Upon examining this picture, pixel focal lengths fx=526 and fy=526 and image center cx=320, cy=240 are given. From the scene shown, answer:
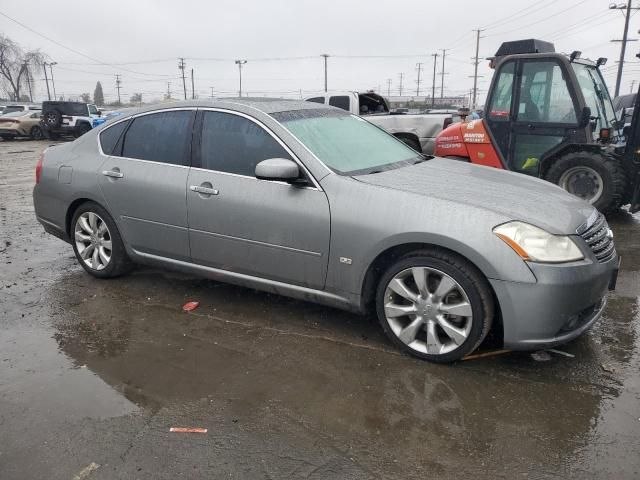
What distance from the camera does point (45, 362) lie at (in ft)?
11.3

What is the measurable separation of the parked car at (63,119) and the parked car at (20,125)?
1056mm

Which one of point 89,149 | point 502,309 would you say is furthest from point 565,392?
point 89,149

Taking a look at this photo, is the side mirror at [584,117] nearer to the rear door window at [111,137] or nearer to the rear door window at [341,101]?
the rear door window at [111,137]

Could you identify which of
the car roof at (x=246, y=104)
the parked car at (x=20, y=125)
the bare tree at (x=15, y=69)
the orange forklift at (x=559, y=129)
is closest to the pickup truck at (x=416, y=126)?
the orange forklift at (x=559, y=129)

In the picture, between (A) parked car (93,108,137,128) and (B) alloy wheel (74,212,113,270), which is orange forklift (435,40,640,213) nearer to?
(A) parked car (93,108,137,128)

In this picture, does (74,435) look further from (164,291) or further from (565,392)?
(565,392)

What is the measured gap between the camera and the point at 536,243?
2.99 m

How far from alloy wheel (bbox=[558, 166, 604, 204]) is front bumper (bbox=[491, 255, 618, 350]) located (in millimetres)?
4171

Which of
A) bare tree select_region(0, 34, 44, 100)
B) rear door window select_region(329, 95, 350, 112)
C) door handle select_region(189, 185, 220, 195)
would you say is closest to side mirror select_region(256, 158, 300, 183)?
door handle select_region(189, 185, 220, 195)

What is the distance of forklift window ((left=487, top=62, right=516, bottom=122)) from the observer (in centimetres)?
705

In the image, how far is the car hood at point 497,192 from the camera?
3139 millimetres

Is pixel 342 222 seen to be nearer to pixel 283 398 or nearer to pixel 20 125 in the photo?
pixel 283 398

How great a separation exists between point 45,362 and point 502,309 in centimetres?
292

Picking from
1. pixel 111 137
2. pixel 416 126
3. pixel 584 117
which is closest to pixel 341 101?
pixel 416 126
